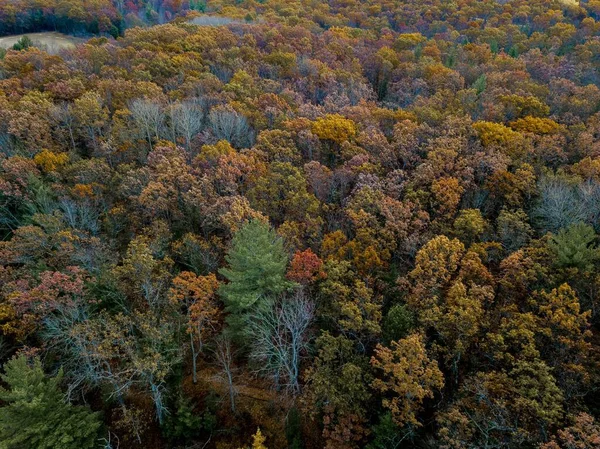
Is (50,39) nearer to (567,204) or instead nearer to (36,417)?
(36,417)

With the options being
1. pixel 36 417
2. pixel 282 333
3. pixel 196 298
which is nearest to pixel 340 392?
pixel 282 333

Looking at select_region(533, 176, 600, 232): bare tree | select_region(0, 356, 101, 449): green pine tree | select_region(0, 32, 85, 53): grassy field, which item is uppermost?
select_region(533, 176, 600, 232): bare tree

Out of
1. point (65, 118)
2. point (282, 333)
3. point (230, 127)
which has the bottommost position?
point (282, 333)

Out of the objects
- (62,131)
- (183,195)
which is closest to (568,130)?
(183,195)

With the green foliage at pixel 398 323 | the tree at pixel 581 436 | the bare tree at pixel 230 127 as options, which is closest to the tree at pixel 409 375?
the green foliage at pixel 398 323

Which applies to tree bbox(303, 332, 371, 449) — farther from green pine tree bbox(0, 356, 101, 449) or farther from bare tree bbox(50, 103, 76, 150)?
bare tree bbox(50, 103, 76, 150)

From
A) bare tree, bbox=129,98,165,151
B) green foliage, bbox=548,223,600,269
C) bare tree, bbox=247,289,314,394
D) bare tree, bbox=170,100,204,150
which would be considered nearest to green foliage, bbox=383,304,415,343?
bare tree, bbox=247,289,314,394
